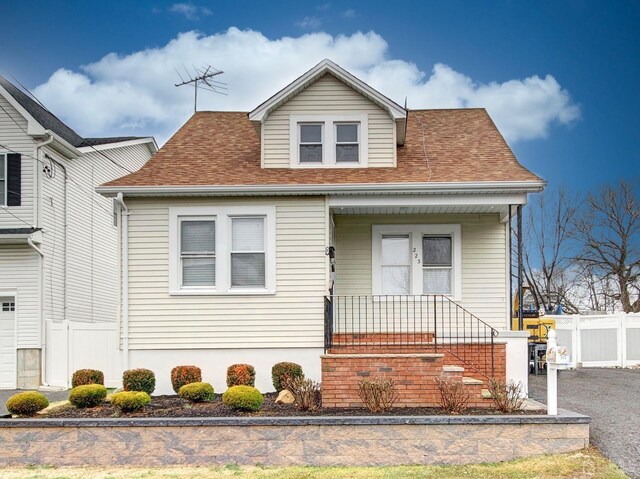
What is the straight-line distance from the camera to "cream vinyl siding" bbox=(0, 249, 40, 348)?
17531 millimetres

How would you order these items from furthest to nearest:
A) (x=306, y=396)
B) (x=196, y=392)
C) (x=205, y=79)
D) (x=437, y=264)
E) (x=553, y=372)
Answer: (x=205, y=79) < (x=437, y=264) < (x=196, y=392) < (x=306, y=396) < (x=553, y=372)

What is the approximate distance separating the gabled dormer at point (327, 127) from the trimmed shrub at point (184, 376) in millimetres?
4281

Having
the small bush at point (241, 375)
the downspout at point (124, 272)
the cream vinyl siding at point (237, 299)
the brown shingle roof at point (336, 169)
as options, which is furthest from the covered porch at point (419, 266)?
the downspout at point (124, 272)

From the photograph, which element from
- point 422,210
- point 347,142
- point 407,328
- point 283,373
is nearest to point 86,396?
point 283,373

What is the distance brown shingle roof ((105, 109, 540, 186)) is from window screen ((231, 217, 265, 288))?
98 cm

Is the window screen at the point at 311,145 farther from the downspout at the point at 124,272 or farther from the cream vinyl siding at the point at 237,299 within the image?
Result: the downspout at the point at 124,272

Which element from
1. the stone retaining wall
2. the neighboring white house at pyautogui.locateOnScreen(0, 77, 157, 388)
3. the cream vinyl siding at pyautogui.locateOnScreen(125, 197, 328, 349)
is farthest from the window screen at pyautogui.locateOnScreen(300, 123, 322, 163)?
the stone retaining wall

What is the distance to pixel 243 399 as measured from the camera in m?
10.7

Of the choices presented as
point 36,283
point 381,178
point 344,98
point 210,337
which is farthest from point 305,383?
point 36,283

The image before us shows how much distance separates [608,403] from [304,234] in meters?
6.03

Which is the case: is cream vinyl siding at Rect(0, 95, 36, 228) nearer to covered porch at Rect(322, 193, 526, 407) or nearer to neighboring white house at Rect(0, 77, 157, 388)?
neighboring white house at Rect(0, 77, 157, 388)

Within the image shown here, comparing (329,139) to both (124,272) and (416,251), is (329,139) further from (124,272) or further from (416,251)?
(124,272)

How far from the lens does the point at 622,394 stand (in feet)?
47.3

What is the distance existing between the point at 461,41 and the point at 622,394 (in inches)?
551
